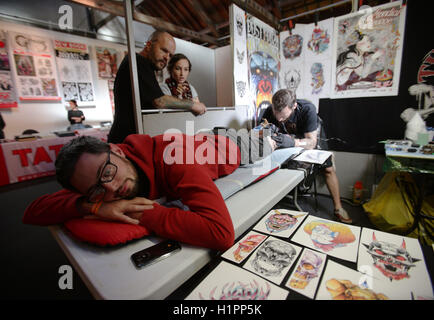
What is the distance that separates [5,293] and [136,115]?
4.17ft

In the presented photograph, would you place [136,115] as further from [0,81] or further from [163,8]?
[0,81]

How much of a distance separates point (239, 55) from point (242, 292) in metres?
1.92

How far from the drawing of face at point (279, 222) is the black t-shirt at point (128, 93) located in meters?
0.98

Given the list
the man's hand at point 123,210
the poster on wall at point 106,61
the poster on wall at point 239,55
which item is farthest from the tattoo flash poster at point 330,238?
the poster on wall at point 106,61

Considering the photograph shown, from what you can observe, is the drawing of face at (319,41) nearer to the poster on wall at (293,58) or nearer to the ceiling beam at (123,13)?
A: the poster on wall at (293,58)

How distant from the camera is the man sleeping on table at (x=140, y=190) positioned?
25.0 inches

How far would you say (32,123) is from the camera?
3512 mm

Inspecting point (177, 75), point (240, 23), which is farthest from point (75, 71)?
point (240, 23)

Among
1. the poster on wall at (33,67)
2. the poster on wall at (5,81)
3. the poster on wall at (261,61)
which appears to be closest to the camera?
the poster on wall at (261,61)

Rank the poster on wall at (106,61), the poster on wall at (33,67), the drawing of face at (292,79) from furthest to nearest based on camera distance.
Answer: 1. the poster on wall at (106,61)
2. the poster on wall at (33,67)
3. the drawing of face at (292,79)

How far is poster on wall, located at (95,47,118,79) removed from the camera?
4.04 meters

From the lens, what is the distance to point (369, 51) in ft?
6.79

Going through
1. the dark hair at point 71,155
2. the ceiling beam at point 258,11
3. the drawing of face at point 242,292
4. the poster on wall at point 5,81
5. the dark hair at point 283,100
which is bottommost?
the drawing of face at point 242,292
